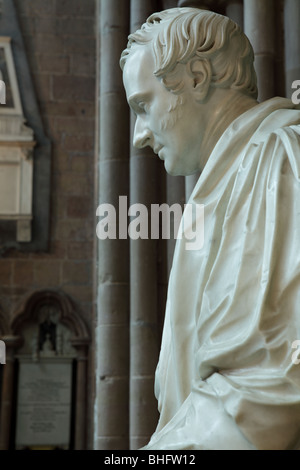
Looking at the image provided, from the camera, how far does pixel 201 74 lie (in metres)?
1.37

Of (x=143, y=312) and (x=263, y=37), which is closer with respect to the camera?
(x=263, y=37)

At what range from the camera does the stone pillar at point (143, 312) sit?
10.7ft

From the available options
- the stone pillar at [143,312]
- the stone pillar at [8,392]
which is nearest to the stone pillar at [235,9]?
the stone pillar at [143,312]

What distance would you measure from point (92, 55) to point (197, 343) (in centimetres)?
717

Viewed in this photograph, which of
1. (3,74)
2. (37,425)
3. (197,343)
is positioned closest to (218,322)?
(197,343)

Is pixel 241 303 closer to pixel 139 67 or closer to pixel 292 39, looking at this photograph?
pixel 139 67

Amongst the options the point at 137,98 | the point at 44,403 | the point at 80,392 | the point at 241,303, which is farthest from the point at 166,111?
the point at 44,403

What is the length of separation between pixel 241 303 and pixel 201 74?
0.47 metres

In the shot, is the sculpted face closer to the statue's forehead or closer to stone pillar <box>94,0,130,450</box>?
Answer: the statue's forehead

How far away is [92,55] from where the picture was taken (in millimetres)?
8000

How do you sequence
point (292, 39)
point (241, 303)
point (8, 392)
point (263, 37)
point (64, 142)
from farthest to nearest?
point (64, 142) < point (8, 392) < point (292, 39) < point (263, 37) < point (241, 303)

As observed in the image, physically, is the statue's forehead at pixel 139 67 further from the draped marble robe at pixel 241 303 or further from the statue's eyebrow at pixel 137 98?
the draped marble robe at pixel 241 303

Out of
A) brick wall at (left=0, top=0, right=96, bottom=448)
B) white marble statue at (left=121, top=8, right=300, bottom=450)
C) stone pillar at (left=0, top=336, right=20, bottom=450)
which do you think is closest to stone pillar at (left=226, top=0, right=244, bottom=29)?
white marble statue at (left=121, top=8, right=300, bottom=450)

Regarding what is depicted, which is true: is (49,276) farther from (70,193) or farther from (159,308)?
(159,308)
